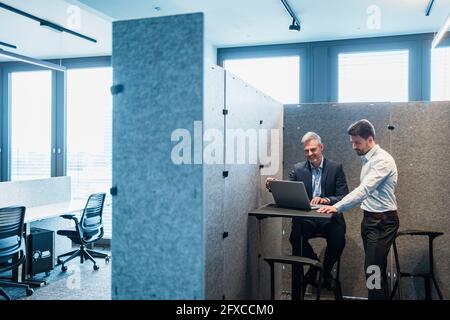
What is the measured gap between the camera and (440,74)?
4.26m

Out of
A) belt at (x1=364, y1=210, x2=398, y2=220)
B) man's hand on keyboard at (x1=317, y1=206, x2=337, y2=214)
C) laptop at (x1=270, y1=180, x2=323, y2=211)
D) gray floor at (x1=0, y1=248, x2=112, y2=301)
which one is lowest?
gray floor at (x1=0, y1=248, x2=112, y2=301)

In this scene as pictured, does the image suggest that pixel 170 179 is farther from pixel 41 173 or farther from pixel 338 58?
pixel 41 173

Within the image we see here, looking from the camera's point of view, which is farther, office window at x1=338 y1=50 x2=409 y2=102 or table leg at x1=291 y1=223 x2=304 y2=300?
office window at x1=338 y1=50 x2=409 y2=102

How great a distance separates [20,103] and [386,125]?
4680 millimetres

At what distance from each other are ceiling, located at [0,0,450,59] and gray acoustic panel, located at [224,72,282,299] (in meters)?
1.31

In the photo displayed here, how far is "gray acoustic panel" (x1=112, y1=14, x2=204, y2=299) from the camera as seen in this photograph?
1594 millimetres

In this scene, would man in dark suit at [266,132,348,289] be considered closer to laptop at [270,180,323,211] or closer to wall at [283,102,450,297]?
laptop at [270,180,323,211]

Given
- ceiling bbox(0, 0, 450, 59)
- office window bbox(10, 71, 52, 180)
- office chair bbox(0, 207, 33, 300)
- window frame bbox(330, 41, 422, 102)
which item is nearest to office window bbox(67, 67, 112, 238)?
office window bbox(10, 71, 52, 180)

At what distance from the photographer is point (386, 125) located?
2.91 meters

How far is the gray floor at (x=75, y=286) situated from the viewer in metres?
3.11

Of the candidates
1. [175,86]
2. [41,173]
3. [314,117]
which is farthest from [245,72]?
[175,86]

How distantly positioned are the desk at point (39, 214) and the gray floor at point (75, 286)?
0.11 m

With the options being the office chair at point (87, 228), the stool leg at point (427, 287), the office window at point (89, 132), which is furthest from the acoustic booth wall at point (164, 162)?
the office window at point (89, 132)

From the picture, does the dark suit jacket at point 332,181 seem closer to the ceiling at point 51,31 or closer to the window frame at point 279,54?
the window frame at point 279,54
